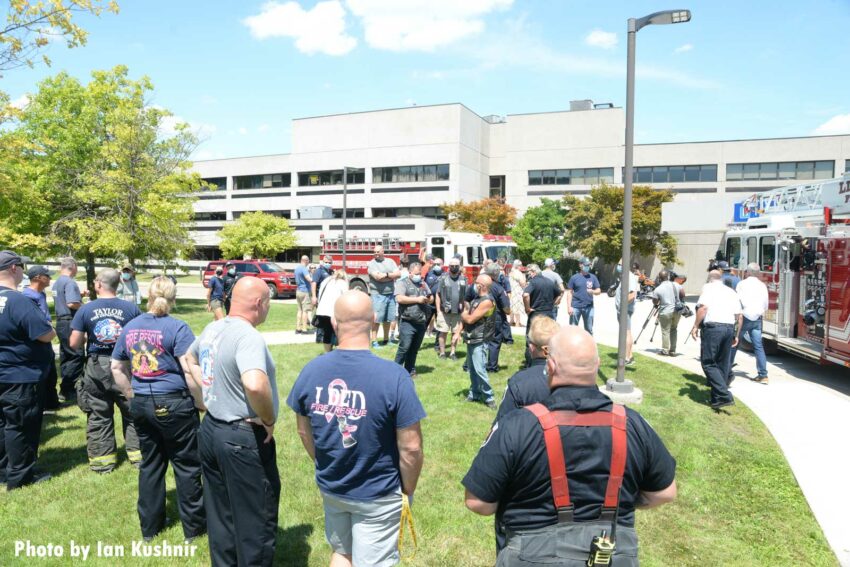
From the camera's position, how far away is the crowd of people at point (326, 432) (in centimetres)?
227

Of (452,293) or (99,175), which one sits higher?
(99,175)

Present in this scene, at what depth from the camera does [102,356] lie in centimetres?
551

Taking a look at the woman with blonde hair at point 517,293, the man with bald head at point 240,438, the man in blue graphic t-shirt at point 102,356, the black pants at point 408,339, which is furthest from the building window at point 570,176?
the man with bald head at point 240,438

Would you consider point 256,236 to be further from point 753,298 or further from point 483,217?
point 753,298

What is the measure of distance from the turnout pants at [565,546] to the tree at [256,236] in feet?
154

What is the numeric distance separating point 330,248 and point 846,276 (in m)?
24.2

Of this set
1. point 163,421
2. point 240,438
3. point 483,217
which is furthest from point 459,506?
point 483,217

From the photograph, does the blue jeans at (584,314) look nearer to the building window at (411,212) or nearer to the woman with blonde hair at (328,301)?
the woman with blonde hair at (328,301)

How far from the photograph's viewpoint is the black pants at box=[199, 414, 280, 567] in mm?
3324

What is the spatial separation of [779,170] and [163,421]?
4952 cm

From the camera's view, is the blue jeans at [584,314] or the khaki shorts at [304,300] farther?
the khaki shorts at [304,300]

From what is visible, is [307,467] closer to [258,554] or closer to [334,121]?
[258,554]

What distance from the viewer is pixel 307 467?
574 centimetres

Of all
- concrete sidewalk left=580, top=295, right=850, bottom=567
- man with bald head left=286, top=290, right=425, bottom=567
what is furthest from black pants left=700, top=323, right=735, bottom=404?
man with bald head left=286, top=290, right=425, bottom=567
